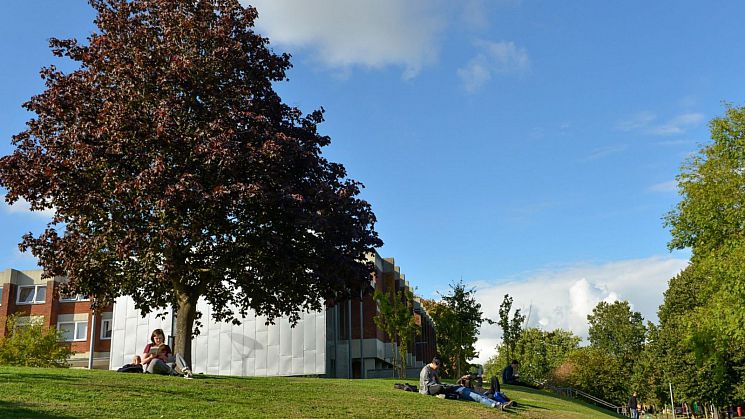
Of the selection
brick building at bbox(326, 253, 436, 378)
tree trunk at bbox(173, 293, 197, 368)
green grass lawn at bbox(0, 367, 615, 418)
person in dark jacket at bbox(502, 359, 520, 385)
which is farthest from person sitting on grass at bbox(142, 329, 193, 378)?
brick building at bbox(326, 253, 436, 378)

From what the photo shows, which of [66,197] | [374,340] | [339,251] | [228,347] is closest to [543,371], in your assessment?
[374,340]

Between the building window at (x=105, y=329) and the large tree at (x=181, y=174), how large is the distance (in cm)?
3730

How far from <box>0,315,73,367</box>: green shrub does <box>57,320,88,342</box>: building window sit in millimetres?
10036

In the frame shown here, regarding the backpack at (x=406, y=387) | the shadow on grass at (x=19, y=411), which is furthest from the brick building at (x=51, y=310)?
the shadow on grass at (x=19, y=411)

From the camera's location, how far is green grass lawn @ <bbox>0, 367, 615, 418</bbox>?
38.0ft

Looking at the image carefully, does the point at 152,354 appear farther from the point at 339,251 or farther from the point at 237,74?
the point at 237,74

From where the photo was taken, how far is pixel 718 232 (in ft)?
106

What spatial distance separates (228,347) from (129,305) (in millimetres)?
7487

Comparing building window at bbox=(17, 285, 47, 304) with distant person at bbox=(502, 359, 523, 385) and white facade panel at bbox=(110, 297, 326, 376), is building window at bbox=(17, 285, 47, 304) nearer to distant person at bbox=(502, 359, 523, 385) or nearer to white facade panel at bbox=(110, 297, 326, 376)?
white facade panel at bbox=(110, 297, 326, 376)

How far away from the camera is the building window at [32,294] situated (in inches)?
2334

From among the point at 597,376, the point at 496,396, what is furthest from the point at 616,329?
the point at 496,396

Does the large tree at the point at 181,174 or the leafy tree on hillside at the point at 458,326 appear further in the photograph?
the leafy tree on hillside at the point at 458,326

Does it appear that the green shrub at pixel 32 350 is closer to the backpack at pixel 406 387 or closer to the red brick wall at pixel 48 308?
the red brick wall at pixel 48 308

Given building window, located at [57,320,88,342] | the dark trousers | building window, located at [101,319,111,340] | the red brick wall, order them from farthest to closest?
building window, located at [57,320,88,342]
the red brick wall
building window, located at [101,319,111,340]
the dark trousers
